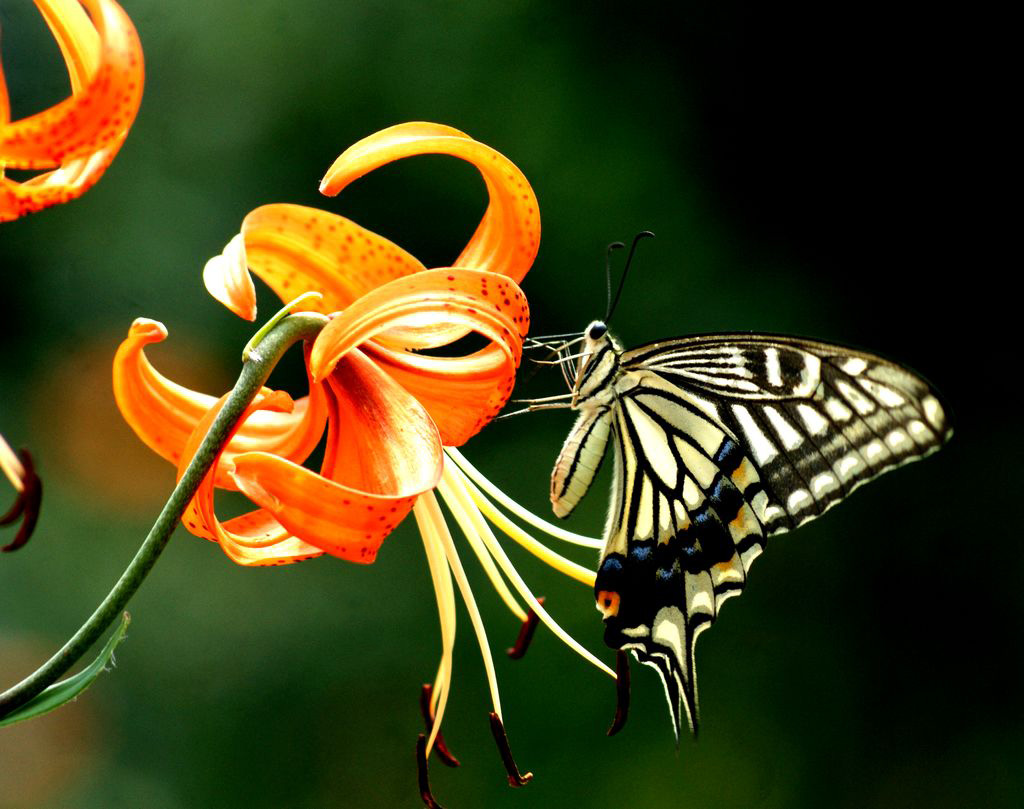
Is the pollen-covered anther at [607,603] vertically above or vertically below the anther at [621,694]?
below

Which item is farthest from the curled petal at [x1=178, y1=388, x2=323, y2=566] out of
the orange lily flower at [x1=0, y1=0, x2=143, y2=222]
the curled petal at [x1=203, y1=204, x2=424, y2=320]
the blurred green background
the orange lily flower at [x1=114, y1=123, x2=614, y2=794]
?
the blurred green background

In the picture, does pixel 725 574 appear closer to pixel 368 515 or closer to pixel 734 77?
pixel 368 515

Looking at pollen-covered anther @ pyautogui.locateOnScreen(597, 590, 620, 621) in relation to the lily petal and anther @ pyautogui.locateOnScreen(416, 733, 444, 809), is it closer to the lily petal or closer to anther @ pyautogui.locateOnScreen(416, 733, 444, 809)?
anther @ pyautogui.locateOnScreen(416, 733, 444, 809)

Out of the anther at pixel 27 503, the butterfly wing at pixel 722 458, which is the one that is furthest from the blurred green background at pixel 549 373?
the anther at pixel 27 503

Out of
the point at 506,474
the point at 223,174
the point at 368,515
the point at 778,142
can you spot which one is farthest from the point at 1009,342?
the point at 368,515

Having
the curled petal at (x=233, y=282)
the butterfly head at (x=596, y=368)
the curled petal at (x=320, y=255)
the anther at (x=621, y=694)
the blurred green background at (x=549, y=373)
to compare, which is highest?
the curled petal at (x=233, y=282)

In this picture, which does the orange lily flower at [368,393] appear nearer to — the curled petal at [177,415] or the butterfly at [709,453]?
the curled petal at [177,415]
